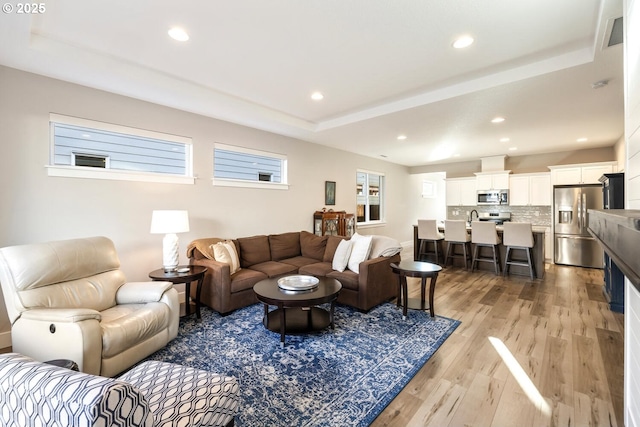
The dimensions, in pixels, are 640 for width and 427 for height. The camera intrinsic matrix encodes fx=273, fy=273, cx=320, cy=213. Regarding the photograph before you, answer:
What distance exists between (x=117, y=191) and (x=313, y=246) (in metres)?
2.92

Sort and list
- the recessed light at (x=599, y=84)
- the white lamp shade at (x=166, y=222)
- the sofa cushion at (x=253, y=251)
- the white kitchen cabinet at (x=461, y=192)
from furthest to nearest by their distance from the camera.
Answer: the white kitchen cabinet at (x=461, y=192), the sofa cushion at (x=253, y=251), the white lamp shade at (x=166, y=222), the recessed light at (x=599, y=84)

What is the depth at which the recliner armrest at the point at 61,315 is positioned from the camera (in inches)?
75.3

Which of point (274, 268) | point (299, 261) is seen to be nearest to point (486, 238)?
point (299, 261)

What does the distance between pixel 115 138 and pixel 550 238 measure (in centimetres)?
841

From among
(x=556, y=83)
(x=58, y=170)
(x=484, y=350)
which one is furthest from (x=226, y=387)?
(x=556, y=83)

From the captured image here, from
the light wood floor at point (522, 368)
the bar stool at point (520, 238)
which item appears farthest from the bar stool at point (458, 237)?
the light wood floor at point (522, 368)

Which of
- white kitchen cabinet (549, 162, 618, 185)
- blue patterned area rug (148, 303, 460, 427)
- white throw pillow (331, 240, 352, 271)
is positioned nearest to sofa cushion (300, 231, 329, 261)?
white throw pillow (331, 240, 352, 271)

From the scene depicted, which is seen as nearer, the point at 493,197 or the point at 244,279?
the point at 244,279

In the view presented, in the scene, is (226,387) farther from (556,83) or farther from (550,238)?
(550,238)

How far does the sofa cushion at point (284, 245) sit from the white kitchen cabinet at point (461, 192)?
196 inches

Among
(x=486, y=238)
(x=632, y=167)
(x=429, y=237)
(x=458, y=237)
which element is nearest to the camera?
(x=632, y=167)

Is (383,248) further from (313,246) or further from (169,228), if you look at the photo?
(169,228)

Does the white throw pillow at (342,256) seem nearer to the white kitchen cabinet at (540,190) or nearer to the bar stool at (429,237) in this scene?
the bar stool at (429,237)

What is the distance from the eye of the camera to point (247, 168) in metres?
4.67
